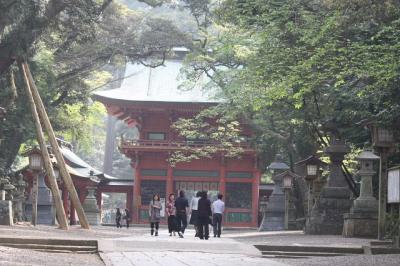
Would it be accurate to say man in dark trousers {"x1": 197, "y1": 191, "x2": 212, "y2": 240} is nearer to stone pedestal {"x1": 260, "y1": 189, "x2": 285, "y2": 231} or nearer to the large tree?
the large tree

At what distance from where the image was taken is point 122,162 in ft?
217

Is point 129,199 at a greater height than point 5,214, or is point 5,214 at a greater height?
point 129,199

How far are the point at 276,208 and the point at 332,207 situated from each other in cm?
1011

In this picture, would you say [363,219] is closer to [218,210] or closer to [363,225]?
[363,225]

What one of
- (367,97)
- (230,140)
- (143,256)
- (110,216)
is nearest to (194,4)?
(230,140)

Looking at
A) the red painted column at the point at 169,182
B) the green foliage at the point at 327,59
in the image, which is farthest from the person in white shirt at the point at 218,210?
the red painted column at the point at 169,182

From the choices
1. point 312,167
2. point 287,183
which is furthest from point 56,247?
point 287,183

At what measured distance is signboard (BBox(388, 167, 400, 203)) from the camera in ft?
48.1

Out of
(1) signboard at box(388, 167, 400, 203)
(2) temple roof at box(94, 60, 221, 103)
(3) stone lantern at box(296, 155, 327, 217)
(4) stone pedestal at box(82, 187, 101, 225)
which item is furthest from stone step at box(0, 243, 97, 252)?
(2) temple roof at box(94, 60, 221, 103)

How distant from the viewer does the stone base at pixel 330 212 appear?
21.1m

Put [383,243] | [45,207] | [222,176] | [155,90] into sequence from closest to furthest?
[383,243] < [45,207] < [222,176] < [155,90]

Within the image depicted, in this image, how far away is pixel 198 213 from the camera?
18.3 meters

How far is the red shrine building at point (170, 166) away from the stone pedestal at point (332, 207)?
17767mm

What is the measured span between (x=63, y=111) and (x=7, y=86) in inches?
311
